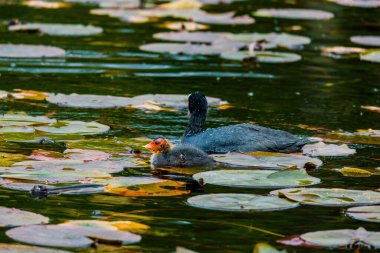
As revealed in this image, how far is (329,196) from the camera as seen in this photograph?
25.8 feet

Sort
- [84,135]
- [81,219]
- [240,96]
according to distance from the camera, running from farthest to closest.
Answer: [240,96], [84,135], [81,219]

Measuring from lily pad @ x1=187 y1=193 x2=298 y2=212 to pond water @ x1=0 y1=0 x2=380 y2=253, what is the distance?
54 millimetres

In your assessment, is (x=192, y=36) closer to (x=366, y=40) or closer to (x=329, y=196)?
(x=366, y=40)

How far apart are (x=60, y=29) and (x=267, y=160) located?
7.97 metres

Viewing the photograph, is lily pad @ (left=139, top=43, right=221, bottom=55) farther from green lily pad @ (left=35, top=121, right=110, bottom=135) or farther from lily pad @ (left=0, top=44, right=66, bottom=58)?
green lily pad @ (left=35, top=121, right=110, bottom=135)

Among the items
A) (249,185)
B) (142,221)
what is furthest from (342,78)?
(142,221)

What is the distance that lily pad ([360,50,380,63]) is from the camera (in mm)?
15219

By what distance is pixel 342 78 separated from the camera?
14086 millimetres

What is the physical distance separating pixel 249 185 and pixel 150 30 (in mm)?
9550

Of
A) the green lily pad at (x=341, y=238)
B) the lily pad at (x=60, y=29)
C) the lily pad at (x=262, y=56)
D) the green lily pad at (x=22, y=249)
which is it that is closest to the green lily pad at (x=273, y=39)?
the lily pad at (x=262, y=56)

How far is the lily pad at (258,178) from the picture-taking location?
8289mm

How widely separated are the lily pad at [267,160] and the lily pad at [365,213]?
1.60 metres

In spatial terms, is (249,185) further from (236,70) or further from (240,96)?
(236,70)

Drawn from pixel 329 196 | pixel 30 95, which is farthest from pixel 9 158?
pixel 30 95
